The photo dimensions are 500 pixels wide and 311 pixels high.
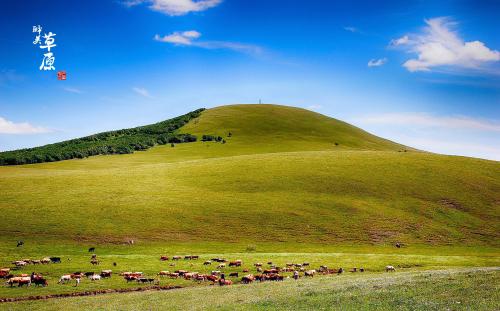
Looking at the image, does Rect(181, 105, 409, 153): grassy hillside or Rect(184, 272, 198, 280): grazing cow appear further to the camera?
Rect(181, 105, 409, 153): grassy hillside

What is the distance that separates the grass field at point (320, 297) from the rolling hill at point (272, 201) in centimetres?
2399

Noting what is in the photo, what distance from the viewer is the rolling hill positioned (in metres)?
57.7

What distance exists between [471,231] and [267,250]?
31987mm

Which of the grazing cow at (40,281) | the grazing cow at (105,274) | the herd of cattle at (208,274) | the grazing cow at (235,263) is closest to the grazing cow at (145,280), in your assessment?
the herd of cattle at (208,274)

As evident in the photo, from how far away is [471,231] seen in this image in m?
62.2

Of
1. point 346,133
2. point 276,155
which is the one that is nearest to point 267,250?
point 276,155

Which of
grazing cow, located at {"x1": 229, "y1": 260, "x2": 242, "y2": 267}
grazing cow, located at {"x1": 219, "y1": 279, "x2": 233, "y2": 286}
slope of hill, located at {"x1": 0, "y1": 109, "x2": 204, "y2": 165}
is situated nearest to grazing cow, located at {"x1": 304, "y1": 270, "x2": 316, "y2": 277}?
grazing cow, located at {"x1": 229, "y1": 260, "x2": 242, "y2": 267}

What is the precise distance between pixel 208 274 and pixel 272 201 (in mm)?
31764

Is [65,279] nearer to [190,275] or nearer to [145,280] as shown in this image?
[145,280]

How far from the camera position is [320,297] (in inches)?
1000

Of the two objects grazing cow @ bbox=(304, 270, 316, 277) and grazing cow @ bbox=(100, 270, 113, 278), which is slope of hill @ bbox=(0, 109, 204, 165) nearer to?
grazing cow @ bbox=(100, 270, 113, 278)

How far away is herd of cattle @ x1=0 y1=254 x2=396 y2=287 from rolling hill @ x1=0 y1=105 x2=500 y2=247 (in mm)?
12754

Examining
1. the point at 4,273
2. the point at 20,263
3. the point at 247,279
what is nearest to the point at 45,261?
the point at 20,263

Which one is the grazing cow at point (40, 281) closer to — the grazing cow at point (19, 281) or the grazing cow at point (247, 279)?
the grazing cow at point (19, 281)
